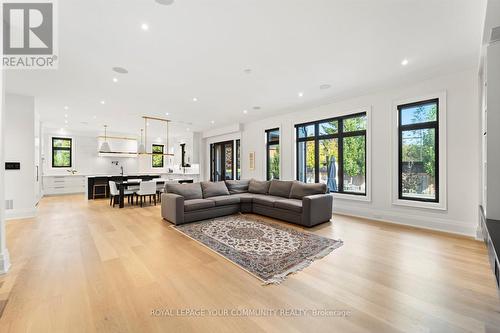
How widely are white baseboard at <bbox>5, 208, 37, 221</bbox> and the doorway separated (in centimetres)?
611

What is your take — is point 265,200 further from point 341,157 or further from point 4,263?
point 4,263

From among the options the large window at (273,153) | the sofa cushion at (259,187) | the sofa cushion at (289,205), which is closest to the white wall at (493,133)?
the sofa cushion at (289,205)

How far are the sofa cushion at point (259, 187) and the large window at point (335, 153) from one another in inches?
46.7

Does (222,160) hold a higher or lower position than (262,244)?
higher

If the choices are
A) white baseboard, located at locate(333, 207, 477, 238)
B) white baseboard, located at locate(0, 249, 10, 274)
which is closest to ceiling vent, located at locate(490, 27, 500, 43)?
white baseboard, located at locate(333, 207, 477, 238)

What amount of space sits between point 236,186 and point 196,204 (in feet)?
5.80

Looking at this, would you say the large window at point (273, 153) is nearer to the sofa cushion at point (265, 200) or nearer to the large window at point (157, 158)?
the sofa cushion at point (265, 200)

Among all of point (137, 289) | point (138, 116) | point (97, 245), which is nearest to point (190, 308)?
point (137, 289)

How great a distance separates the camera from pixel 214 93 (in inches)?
199

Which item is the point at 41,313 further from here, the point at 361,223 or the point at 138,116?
the point at 138,116

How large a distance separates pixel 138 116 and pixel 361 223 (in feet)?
23.2

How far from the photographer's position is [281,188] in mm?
5621

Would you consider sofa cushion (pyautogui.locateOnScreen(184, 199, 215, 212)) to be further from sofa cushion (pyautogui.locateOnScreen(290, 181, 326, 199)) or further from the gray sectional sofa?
sofa cushion (pyautogui.locateOnScreen(290, 181, 326, 199))

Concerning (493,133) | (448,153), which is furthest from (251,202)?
(493,133)
